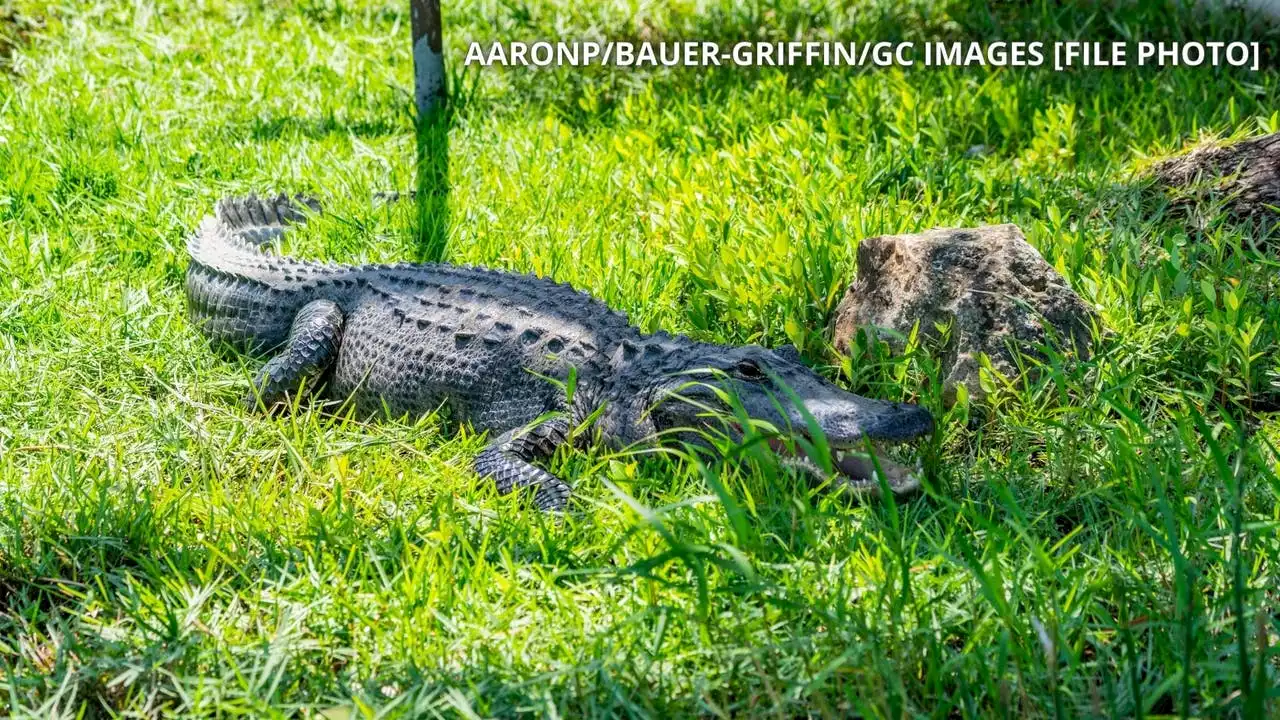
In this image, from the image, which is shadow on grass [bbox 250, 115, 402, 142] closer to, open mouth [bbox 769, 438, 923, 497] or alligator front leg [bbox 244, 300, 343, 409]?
alligator front leg [bbox 244, 300, 343, 409]

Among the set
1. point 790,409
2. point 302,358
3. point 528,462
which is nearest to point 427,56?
point 302,358

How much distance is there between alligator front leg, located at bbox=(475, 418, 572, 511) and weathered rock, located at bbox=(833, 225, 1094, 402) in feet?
3.50

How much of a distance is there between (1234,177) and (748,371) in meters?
2.38

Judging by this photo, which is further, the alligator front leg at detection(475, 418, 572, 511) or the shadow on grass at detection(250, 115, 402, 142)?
the shadow on grass at detection(250, 115, 402, 142)

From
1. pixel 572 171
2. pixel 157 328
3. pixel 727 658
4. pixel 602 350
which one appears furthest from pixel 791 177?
pixel 727 658

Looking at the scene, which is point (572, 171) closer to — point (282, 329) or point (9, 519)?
point (282, 329)

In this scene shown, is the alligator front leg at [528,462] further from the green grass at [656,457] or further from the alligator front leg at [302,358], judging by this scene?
the alligator front leg at [302,358]

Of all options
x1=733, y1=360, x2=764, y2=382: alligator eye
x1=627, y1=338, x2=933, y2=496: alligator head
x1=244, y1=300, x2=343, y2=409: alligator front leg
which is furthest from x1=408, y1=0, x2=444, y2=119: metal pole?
x1=733, y1=360, x2=764, y2=382: alligator eye

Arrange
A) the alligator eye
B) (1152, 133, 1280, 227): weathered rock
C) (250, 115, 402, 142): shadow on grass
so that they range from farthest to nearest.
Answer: (250, 115, 402, 142): shadow on grass
(1152, 133, 1280, 227): weathered rock
the alligator eye

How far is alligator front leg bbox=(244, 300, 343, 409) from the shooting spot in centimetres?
414

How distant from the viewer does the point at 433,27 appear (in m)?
6.12

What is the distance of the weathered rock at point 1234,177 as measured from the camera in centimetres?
457

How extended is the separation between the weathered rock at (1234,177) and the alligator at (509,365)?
6.83 ft

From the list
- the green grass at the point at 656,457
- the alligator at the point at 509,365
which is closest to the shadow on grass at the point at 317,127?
the green grass at the point at 656,457
